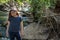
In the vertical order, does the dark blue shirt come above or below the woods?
above

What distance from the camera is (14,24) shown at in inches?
261

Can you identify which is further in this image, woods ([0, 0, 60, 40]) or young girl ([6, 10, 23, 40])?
woods ([0, 0, 60, 40])

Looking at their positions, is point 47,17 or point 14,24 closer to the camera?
point 14,24

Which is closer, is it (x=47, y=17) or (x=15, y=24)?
(x=15, y=24)

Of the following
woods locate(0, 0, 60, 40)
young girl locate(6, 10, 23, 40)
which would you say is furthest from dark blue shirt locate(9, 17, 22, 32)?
woods locate(0, 0, 60, 40)

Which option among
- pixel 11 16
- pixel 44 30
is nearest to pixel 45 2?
pixel 44 30

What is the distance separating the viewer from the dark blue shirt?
6604mm

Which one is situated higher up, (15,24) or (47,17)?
(15,24)

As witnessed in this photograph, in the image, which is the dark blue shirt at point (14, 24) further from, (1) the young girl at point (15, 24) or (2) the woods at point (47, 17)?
(2) the woods at point (47, 17)

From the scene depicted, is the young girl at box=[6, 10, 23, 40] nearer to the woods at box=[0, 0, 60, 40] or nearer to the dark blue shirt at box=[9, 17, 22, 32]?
the dark blue shirt at box=[9, 17, 22, 32]

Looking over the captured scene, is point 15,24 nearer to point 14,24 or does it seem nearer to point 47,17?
point 14,24

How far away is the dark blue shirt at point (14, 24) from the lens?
6.60 m

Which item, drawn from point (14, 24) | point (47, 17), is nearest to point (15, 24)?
point (14, 24)

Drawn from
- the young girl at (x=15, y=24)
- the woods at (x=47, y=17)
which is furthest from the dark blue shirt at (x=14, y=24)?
the woods at (x=47, y=17)
